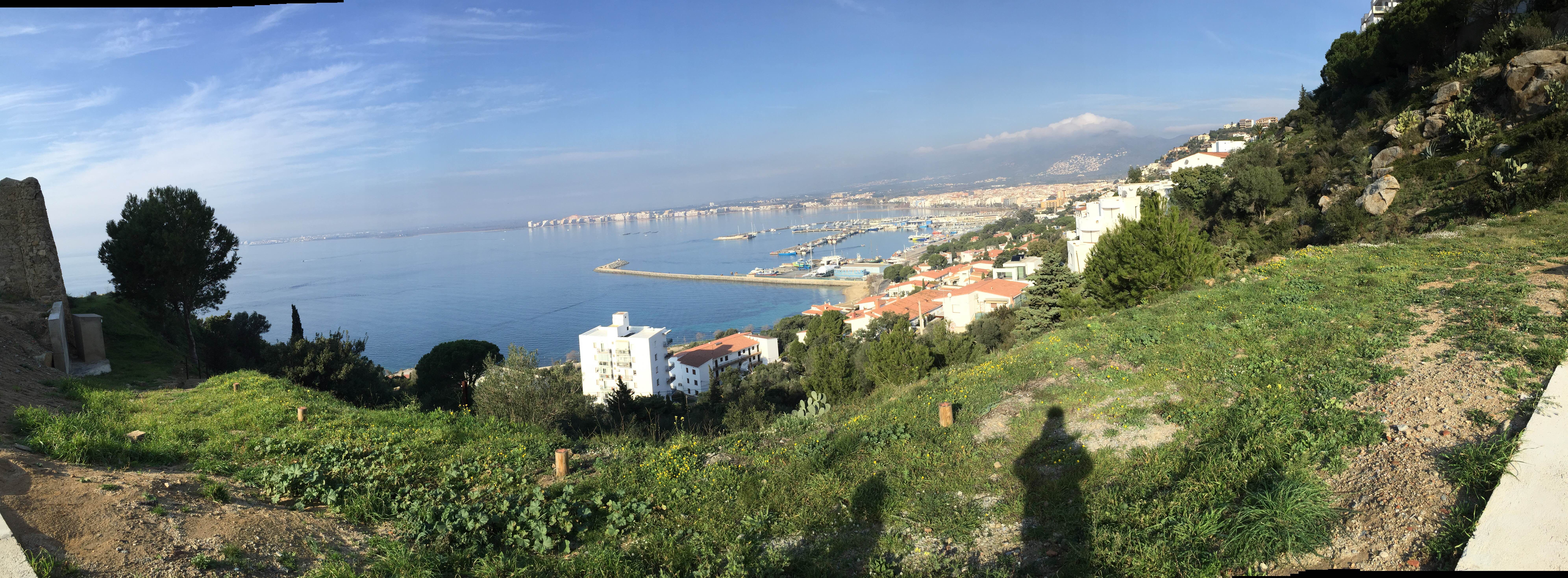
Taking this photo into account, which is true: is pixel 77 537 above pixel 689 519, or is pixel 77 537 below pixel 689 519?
above

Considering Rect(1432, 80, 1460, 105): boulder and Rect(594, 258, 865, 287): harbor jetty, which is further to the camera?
Rect(594, 258, 865, 287): harbor jetty

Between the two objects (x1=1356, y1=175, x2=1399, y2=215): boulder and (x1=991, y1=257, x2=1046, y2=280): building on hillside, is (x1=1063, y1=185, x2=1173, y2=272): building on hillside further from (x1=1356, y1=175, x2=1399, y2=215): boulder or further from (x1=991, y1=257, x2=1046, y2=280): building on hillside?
(x1=991, y1=257, x2=1046, y2=280): building on hillside

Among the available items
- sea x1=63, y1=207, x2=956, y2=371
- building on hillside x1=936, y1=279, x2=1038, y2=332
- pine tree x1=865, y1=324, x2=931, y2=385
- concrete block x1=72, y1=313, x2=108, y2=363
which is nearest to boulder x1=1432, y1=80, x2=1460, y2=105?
pine tree x1=865, y1=324, x2=931, y2=385

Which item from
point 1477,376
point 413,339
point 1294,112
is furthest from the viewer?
point 413,339

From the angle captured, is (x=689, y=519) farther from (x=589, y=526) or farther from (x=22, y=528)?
(x=22, y=528)

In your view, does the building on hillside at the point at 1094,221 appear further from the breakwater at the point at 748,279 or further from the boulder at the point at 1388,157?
the breakwater at the point at 748,279

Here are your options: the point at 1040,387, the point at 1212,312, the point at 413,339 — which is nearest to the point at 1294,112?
the point at 1212,312

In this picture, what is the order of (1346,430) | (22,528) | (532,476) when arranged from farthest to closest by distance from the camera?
1. (532,476)
2. (1346,430)
3. (22,528)

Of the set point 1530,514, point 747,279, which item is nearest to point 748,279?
point 747,279
